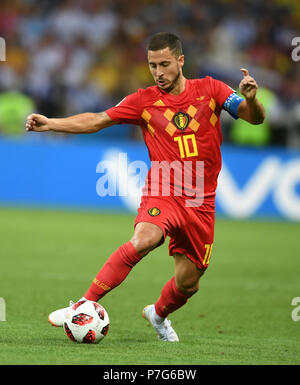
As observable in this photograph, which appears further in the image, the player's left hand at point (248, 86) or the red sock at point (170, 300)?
the red sock at point (170, 300)

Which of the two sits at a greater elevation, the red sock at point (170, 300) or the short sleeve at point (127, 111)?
the short sleeve at point (127, 111)

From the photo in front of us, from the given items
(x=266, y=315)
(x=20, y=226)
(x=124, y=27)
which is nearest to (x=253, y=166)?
(x=20, y=226)

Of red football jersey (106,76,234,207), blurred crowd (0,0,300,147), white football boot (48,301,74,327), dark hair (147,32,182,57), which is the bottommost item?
white football boot (48,301,74,327)

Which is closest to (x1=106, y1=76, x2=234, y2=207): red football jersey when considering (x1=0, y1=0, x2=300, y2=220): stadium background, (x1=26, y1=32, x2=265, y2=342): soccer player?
(x1=26, y1=32, x2=265, y2=342): soccer player

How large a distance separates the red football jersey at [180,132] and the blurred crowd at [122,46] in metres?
11.8

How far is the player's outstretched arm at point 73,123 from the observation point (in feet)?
18.5

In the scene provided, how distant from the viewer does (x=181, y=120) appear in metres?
5.83

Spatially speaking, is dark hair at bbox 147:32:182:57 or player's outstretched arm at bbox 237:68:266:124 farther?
dark hair at bbox 147:32:182:57

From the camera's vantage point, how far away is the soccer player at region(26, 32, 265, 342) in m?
5.69

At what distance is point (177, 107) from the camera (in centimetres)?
586

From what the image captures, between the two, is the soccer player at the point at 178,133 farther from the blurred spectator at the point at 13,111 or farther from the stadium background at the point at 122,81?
the blurred spectator at the point at 13,111

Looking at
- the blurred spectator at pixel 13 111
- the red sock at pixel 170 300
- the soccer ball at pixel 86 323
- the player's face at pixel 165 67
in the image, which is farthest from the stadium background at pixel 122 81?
the soccer ball at pixel 86 323

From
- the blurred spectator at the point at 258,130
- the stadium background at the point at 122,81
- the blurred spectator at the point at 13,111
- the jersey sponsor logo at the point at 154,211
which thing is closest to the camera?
the jersey sponsor logo at the point at 154,211

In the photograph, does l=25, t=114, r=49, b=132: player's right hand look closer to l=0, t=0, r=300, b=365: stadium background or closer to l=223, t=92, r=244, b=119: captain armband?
l=223, t=92, r=244, b=119: captain armband
